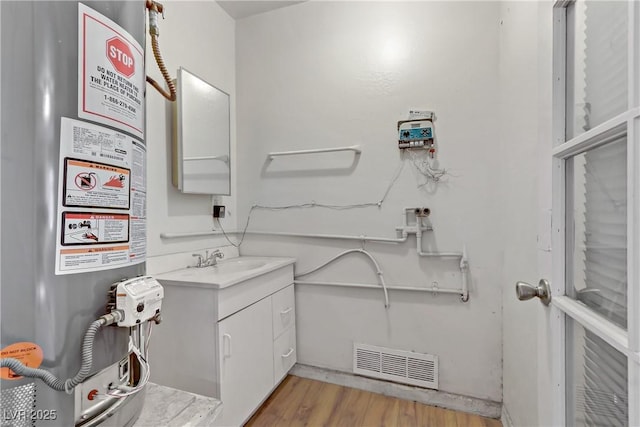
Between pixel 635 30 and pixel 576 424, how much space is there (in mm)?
799

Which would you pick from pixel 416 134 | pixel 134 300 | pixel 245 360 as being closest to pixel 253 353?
pixel 245 360

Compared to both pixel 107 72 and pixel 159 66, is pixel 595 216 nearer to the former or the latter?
pixel 107 72

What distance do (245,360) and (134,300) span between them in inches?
41.9

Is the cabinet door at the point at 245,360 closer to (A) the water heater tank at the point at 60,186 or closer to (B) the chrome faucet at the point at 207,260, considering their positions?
(B) the chrome faucet at the point at 207,260

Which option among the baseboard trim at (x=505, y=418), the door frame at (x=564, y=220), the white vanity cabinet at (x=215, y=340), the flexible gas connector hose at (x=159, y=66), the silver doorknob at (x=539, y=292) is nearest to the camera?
the door frame at (x=564, y=220)

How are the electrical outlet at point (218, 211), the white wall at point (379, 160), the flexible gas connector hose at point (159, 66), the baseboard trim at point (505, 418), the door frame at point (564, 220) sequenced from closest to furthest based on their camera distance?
the door frame at point (564, 220)
the flexible gas connector hose at point (159, 66)
the baseboard trim at point (505, 418)
the white wall at point (379, 160)
the electrical outlet at point (218, 211)

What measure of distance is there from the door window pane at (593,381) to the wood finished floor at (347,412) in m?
1.21

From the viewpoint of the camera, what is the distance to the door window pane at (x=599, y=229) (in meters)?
0.50

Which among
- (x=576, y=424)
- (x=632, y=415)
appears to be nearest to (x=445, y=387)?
(x=576, y=424)

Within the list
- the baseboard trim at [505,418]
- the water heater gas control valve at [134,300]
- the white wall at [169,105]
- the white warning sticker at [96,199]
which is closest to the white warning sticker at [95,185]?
the white warning sticker at [96,199]

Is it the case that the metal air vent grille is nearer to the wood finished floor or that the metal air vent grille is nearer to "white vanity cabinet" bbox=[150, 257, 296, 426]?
the wood finished floor

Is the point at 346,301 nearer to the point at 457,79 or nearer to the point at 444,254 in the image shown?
the point at 444,254

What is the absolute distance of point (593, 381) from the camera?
0.59 meters

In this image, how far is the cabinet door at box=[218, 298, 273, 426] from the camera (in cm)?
134
